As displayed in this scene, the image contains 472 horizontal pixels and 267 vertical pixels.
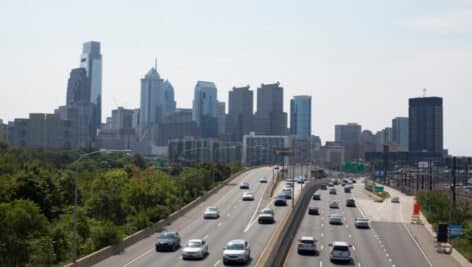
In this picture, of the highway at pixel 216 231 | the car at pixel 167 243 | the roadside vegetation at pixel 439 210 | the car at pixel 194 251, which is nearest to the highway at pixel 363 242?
the highway at pixel 216 231

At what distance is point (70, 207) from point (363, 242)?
86.1 feet

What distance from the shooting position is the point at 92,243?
46.3 m

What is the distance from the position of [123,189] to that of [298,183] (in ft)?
190

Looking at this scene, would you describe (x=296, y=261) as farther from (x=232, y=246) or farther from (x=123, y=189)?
(x=123, y=189)

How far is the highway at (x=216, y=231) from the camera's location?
140ft

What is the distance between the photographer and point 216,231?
59.9 m

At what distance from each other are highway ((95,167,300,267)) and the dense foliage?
6.87ft

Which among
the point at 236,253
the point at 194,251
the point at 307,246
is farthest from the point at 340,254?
the point at 194,251

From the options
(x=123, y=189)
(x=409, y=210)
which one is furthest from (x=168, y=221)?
(x=409, y=210)

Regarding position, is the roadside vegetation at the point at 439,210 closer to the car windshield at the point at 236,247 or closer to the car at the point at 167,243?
the car at the point at 167,243

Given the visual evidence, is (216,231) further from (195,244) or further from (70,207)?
(195,244)

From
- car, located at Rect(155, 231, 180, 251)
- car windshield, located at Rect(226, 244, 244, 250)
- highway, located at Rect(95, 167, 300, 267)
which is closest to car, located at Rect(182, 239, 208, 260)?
highway, located at Rect(95, 167, 300, 267)

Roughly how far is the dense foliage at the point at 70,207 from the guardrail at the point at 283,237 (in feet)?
33.9

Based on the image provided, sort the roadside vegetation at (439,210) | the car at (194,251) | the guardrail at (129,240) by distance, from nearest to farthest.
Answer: the guardrail at (129,240), the car at (194,251), the roadside vegetation at (439,210)
